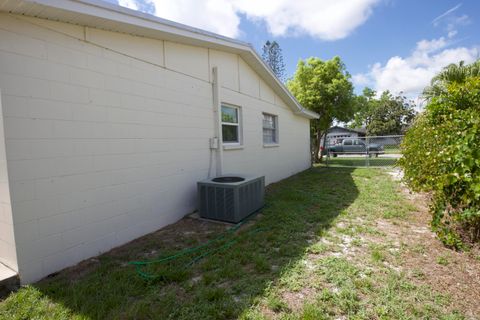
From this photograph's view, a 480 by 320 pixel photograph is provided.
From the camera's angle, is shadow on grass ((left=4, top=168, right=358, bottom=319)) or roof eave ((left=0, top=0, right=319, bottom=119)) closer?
shadow on grass ((left=4, top=168, right=358, bottom=319))

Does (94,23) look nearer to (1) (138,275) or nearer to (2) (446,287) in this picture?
(1) (138,275)

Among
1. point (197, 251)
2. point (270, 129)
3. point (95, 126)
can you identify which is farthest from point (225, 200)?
point (270, 129)

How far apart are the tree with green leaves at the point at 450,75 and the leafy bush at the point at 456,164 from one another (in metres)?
6.13

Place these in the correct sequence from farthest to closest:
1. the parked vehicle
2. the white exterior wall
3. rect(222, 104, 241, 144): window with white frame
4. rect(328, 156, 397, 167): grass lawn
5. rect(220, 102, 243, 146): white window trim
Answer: the parked vehicle
rect(328, 156, 397, 167): grass lawn
rect(222, 104, 241, 144): window with white frame
rect(220, 102, 243, 146): white window trim
the white exterior wall

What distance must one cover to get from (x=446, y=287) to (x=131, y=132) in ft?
13.7

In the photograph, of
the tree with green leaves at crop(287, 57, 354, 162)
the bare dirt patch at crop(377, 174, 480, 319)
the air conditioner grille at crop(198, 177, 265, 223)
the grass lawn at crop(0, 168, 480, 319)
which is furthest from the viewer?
the tree with green leaves at crop(287, 57, 354, 162)

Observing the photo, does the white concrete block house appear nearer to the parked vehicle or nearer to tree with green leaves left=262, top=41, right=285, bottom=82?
the parked vehicle

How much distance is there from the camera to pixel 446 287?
2.43 metres

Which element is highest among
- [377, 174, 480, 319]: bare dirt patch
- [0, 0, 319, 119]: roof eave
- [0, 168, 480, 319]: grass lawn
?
[0, 0, 319, 119]: roof eave

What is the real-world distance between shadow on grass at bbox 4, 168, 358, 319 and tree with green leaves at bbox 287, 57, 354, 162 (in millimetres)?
11715

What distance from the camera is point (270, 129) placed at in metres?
9.05

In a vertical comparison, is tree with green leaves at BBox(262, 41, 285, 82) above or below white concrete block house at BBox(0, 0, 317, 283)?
above

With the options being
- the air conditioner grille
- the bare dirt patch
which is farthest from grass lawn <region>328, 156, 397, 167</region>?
the air conditioner grille

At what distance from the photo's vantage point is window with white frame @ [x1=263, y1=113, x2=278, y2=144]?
8633mm
